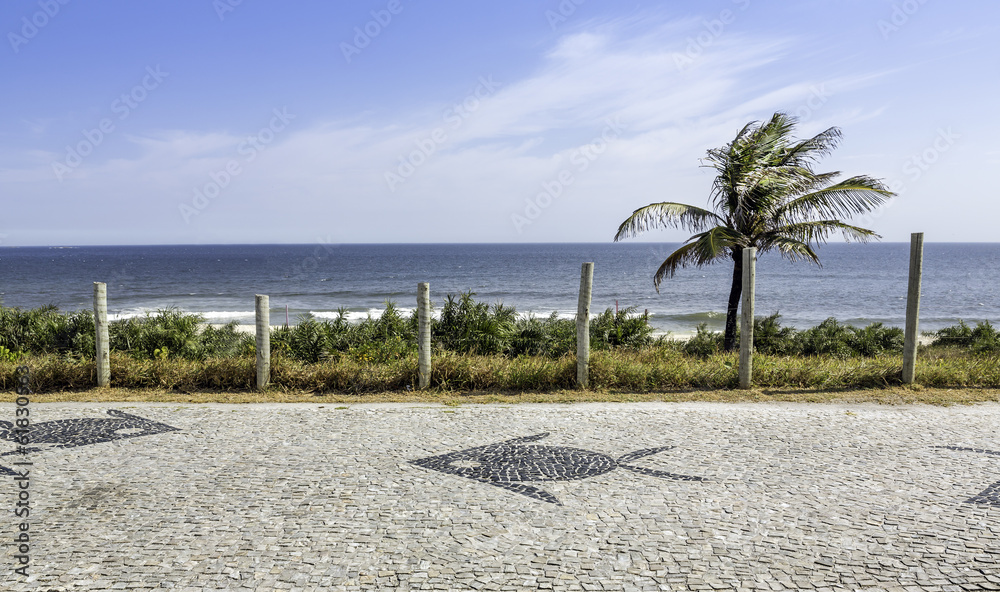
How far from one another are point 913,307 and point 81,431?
34.3ft

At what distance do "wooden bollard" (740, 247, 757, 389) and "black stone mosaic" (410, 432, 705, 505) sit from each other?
10.9 feet

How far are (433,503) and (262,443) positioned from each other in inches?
94.1

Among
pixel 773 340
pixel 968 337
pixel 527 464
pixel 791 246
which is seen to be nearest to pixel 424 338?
pixel 527 464

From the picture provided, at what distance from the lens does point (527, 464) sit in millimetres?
5258

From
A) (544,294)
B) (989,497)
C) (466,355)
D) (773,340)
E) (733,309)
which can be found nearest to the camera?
(989,497)

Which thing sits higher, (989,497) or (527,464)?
(989,497)

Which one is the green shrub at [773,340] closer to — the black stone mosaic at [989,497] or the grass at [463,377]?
the grass at [463,377]

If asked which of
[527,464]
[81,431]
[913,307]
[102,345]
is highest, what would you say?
[913,307]

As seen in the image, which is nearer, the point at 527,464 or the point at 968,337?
the point at 527,464

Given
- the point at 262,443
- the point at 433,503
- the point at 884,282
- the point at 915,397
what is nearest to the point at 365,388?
the point at 262,443

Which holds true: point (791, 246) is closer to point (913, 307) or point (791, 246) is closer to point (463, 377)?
point (913, 307)

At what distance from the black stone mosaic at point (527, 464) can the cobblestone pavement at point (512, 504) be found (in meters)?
0.03

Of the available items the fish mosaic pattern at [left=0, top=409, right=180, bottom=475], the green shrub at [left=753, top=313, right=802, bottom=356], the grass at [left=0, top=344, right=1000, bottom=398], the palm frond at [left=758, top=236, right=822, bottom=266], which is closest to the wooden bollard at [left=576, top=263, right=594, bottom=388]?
the grass at [left=0, top=344, right=1000, bottom=398]

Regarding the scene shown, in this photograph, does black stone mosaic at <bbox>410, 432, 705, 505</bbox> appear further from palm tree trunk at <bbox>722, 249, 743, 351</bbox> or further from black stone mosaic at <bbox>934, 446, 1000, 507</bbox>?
palm tree trunk at <bbox>722, 249, 743, 351</bbox>
